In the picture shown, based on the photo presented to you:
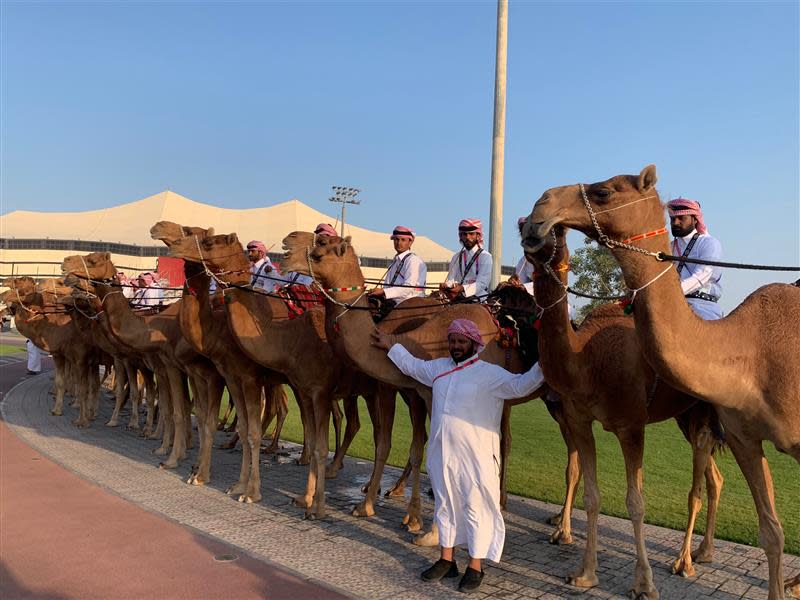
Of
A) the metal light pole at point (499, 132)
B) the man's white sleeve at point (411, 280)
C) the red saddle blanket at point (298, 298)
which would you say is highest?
the metal light pole at point (499, 132)

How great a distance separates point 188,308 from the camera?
8719 millimetres

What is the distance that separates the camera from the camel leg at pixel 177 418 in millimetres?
10359

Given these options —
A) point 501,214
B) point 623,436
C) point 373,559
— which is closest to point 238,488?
point 373,559

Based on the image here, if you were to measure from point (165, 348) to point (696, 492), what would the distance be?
26.9ft

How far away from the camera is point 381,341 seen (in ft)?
22.5

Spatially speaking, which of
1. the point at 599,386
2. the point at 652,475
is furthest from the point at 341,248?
the point at 652,475

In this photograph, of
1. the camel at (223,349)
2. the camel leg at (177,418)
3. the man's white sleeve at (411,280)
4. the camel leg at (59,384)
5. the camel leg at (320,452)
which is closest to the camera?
the camel leg at (320,452)

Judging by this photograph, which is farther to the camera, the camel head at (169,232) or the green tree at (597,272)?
the green tree at (597,272)

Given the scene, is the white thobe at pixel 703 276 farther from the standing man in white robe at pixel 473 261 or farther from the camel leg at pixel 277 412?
the camel leg at pixel 277 412

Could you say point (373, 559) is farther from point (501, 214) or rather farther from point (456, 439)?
point (501, 214)

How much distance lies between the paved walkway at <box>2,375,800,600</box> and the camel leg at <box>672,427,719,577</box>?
0.12m

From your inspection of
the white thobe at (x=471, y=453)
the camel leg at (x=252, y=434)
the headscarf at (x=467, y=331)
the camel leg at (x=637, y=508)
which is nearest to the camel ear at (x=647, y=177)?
the white thobe at (x=471, y=453)

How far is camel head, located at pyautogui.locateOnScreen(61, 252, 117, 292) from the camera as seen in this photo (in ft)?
38.7

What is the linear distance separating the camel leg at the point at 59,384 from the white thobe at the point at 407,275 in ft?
33.4
